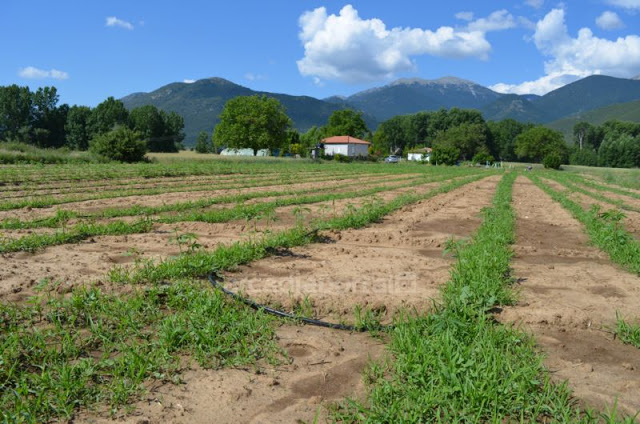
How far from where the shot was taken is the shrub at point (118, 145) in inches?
1412

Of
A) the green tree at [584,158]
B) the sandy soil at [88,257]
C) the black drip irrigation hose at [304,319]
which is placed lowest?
the black drip irrigation hose at [304,319]

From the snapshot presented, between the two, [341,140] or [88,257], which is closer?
[88,257]

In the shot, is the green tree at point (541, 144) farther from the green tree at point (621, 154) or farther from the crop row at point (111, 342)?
the crop row at point (111, 342)

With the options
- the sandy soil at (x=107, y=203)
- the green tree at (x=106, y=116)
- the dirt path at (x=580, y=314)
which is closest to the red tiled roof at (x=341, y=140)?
the green tree at (x=106, y=116)

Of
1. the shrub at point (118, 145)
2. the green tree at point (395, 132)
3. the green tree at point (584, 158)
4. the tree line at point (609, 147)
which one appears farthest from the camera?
the green tree at point (395, 132)

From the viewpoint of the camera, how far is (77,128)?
3199 inches

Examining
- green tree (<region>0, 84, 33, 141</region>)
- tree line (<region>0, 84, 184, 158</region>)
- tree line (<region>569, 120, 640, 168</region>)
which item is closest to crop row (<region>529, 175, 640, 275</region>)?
tree line (<region>0, 84, 184, 158</region>)

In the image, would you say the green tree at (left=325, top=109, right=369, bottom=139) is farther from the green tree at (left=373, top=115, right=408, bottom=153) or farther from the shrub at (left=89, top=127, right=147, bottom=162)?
the shrub at (left=89, top=127, right=147, bottom=162)

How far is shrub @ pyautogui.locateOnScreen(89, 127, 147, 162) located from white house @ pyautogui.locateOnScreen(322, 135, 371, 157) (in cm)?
7260

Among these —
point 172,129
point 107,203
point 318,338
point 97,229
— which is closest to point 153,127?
point 172,129

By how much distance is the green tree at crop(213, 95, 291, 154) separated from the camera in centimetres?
7375

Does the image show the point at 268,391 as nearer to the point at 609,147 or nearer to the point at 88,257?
the point at 88,257

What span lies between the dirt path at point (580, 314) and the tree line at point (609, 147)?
102 meters

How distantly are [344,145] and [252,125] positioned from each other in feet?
127
